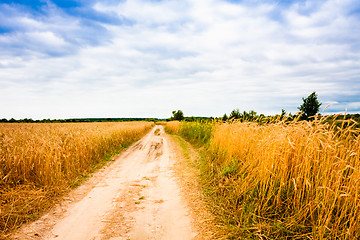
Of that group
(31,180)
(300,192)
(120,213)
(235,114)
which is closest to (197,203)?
(120,213)

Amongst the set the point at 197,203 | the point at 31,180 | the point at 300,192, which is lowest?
the point at 197,203

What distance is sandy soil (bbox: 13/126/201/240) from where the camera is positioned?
3.36 m

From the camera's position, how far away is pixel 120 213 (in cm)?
405

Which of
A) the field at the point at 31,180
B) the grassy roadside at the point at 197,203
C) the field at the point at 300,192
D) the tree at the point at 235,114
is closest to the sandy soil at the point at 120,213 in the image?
the grassy roadside at the point at 197,203

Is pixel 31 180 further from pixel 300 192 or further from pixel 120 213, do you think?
pixel 300 192

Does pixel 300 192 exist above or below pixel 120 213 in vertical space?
above

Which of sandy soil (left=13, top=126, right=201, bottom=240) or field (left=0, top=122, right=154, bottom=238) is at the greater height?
field (left=0, top=122, right=154, bottom=238)

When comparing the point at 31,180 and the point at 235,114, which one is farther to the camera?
the point at 235,114

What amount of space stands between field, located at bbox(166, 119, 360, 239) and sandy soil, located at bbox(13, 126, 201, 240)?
1.02 meters

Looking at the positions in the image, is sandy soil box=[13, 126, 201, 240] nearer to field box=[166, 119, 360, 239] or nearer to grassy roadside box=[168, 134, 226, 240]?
grassy roadside box=[168, 134, 226, 240]

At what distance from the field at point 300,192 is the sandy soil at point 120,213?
3.35 ft

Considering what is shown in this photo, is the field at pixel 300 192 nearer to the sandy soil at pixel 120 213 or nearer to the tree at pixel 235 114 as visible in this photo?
the sandy soil at pixel 120 213

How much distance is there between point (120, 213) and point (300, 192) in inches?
147

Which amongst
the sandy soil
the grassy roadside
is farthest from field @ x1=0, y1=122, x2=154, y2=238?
the grassy roadside
